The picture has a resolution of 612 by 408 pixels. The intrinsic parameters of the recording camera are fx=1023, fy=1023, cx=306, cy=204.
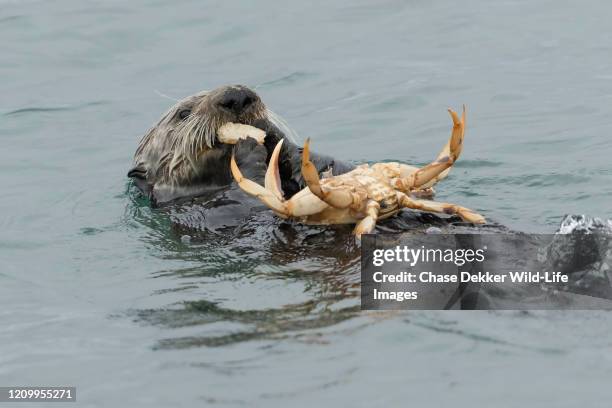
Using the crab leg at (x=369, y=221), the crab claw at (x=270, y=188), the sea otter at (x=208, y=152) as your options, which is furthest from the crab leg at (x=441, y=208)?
the sea otter at (x=208, y=152)

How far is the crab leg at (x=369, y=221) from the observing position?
17.1 feet

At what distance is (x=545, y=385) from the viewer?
4.00m

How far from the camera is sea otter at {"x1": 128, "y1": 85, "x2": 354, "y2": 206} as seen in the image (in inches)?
254

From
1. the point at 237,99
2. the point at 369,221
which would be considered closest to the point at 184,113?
the point at 237,99

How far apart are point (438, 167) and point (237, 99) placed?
1602mm

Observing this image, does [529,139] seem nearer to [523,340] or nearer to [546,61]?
[546,61]

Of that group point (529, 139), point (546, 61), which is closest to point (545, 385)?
point (529, 139)

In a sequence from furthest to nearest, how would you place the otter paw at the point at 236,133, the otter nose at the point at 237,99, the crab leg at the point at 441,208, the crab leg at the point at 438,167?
the otter nose at the point at 237,99 < the otter paw at the point at 236,133 < the crab leg at the point at 441,208 < the crab leg at the point at 438,167

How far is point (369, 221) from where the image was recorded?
5.25 meters

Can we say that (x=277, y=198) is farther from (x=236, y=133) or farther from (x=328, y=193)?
(x=236, y=133)

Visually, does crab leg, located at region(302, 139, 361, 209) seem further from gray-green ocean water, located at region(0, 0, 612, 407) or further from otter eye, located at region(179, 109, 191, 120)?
otter eye, located at region(179, 109, 191, 120)

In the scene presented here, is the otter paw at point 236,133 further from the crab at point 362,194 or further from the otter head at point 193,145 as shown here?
the crab at point 362,194

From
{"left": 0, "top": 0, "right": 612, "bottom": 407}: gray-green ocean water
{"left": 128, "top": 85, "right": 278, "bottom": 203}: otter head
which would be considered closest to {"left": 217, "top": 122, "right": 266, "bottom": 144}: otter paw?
{"left": 128, "top": 85, "right": 278, "bottom": 203}: otter head

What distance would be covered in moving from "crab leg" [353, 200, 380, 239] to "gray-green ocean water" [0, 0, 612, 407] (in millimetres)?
225
